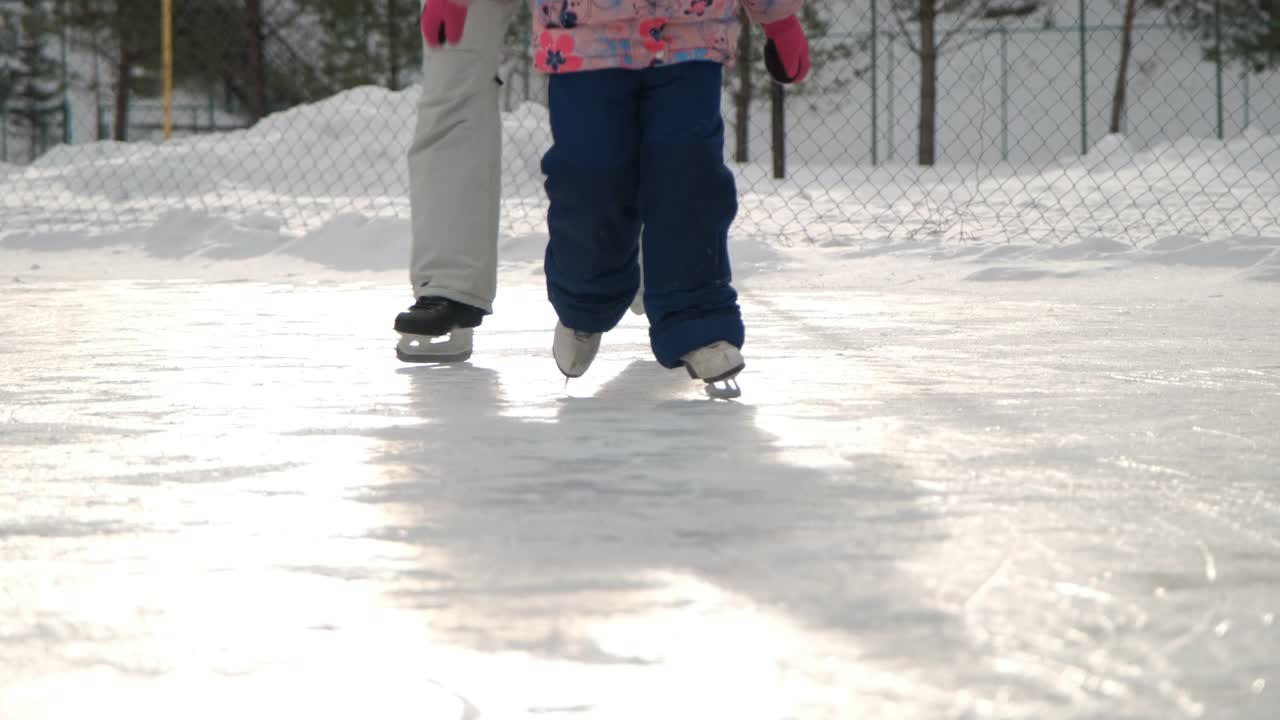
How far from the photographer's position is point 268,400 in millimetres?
2061

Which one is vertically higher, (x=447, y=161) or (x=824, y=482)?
(x=447, y=161)

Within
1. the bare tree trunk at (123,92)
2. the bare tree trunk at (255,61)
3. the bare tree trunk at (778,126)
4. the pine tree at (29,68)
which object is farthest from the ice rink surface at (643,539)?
the pine tree at (29,68)

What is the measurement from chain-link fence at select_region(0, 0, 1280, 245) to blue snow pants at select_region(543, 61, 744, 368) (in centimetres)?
313

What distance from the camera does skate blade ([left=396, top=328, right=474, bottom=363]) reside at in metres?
2.54

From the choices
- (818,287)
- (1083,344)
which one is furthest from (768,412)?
(818,287)

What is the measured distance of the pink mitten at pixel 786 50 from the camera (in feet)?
7.68

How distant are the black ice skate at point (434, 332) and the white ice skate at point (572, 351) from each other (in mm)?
318

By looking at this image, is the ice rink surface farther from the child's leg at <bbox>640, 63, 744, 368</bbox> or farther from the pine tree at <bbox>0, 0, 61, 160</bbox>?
the pine tree at <bbox>0, 0, 61, 160</bbox>

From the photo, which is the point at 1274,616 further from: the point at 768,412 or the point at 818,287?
the point at 818,287

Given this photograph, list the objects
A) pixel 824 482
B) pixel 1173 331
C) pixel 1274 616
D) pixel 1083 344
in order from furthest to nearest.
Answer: pixel 1173 331
pixel 1083 344
pixel 824 482
pixel 1274 616

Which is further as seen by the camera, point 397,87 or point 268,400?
point 397,87

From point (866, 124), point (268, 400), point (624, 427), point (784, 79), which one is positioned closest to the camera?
point (624, 427)

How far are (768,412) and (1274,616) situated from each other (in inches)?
39.5

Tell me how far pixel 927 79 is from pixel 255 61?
5.56 meters
